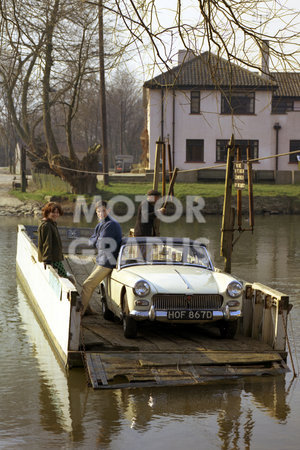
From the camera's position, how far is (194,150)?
189 feet

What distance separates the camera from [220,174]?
53.2 meters

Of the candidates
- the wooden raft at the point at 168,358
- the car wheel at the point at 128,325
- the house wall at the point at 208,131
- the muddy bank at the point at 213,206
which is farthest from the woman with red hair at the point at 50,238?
the house wall at the point at 208,131

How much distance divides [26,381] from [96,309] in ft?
11.6

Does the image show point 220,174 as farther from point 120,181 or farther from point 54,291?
point 54,291

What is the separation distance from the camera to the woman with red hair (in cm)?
1289

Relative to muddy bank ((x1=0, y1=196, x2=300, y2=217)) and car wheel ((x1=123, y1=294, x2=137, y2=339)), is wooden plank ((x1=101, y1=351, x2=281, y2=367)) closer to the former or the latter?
car wheel ((x1=123, y1=294, x2=137, y2=339))

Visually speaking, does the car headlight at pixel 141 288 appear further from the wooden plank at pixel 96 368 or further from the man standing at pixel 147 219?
the man standing at pixel 147 219

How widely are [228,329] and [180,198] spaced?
34.1 meters

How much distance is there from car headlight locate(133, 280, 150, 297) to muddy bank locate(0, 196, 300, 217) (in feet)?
102

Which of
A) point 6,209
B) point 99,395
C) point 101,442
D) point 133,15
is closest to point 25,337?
point 99,395

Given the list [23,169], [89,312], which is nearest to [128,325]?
[89,312]

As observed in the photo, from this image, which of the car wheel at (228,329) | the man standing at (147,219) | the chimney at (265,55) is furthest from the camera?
the man standing at (147,219)

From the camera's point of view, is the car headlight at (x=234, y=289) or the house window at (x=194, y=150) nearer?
the car headlight at (x=234, y=289)

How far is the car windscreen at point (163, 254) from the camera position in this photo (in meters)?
12.5
